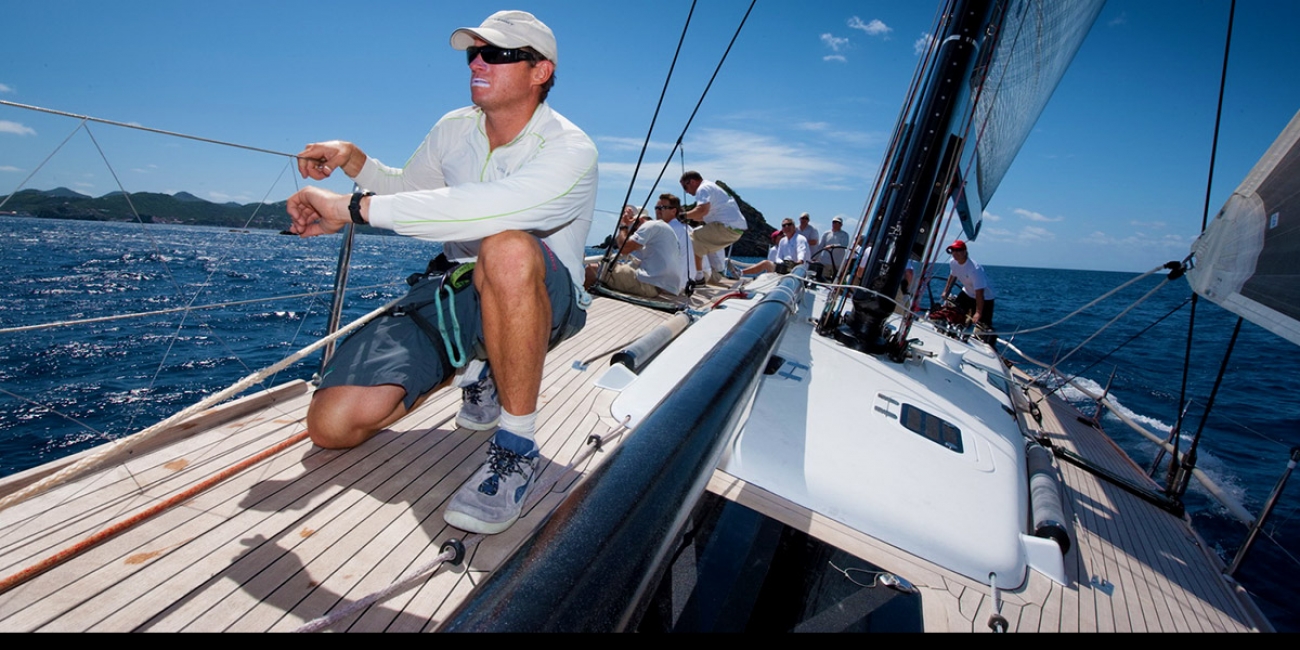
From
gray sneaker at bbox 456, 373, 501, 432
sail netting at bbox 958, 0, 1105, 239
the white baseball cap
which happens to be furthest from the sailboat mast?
the white baseball cap

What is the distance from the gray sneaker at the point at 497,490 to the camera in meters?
1.75

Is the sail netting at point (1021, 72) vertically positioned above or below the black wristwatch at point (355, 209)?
above

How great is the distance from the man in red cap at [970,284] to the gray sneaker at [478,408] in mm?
7905

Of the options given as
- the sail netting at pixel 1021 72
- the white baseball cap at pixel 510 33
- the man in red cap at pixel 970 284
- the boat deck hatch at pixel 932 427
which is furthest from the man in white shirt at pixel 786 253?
the white baseball cap at pixel 510 33

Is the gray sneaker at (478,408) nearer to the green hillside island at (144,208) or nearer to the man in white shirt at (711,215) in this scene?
the green hillside island at (144,208)

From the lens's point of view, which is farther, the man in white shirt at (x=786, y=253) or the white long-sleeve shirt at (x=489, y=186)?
the man in white shirt at (x=786, y=253)

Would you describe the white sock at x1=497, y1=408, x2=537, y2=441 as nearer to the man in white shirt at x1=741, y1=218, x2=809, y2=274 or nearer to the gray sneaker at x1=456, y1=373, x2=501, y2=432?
the gray sneaker at x1=456, y1=373, x2=501, y2=432

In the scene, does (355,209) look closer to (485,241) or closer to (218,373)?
(485,241)

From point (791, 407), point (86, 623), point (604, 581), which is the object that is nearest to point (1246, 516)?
point (791, 407)

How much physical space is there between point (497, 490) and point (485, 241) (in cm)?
80

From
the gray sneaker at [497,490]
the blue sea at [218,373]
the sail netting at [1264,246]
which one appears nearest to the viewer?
the gray sneaker at [497,490]

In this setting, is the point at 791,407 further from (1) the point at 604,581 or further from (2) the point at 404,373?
(1) the point at 604,581

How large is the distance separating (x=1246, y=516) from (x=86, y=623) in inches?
172

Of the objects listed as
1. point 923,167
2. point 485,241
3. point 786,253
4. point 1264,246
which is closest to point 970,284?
point 786,253
